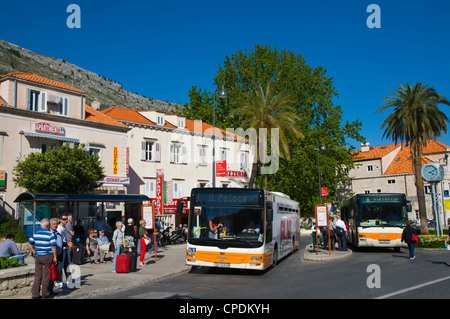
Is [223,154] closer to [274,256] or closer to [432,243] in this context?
[432,243]

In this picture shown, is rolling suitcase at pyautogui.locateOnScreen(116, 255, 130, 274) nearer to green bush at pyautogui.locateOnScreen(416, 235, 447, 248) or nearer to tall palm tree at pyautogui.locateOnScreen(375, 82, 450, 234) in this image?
green bush at pyautogui.locateOnScreen(416, 235, 447, 248)

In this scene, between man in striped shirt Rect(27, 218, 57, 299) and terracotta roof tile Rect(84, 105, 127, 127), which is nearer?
man in striped shirt Rect(27, 218, 57, 299)

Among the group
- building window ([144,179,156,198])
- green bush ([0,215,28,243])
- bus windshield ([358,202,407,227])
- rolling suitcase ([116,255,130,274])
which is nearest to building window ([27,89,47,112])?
green bush ([0,215,28,243])

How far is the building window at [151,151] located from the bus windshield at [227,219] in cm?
2288

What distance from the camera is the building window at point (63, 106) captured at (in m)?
29.2

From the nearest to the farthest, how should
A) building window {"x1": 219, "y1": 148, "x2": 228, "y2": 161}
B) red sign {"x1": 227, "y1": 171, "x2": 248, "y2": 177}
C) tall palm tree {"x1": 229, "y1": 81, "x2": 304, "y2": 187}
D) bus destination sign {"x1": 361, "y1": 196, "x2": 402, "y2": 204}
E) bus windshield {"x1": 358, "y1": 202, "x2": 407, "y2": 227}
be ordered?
bus windshield {"x1": 358, "y1": 202, "x2": 407, "y2": 227}, bus destination sign {"x1": 361, "y1": 196, "x2": 402, "y2": 204}, tall palm tree {"x1": 229, "y1": 81, "x2": 304, "y2": 187}, red sign {"x1": 227, "y1": 171, "x2": 248, "y2": 177}, building window {"x1": 219, "y1": 148, "x2": 228, "y2": 161}

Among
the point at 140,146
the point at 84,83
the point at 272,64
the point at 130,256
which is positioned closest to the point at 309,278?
the point at 130,256

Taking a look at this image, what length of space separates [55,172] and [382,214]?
18158mm

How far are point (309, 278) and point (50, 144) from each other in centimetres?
2122

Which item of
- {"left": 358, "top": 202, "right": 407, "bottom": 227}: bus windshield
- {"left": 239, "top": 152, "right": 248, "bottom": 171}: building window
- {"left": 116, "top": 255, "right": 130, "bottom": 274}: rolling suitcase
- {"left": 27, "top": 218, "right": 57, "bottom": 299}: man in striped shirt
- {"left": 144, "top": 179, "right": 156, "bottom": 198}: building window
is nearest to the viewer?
{"left": 27, "top": 218, "right": 57, "bottom": 299}: man in striped shirt

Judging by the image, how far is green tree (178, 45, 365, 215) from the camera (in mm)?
44938

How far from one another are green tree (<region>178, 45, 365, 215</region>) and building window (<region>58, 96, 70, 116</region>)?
63.2 ft
